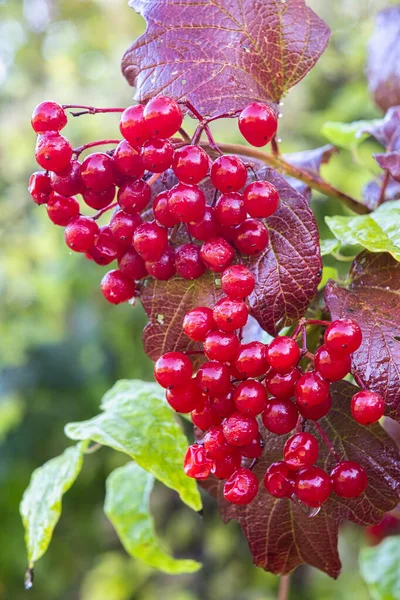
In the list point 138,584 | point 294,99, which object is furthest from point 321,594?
point 294,99

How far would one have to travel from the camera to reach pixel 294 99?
231cm

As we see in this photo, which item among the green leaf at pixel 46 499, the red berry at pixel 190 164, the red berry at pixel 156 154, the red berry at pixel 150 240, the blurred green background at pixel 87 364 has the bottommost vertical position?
the blurred green background at pixel 87 364

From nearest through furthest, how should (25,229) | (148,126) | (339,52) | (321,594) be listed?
1. (148,126)
2. (321,594)
3. (339,52)
4. (25,229)

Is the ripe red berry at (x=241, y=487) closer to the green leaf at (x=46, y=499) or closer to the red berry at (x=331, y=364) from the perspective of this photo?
the red berry at (x=331, y=364)

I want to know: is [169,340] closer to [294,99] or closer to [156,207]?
[156,207]

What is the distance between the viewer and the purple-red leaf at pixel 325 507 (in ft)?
1.69

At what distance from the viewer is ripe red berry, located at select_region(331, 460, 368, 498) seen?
1.55 feet

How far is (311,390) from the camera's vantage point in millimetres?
440

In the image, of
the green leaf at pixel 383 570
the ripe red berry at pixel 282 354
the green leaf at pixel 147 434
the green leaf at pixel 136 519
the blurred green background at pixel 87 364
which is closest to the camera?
the ripe red berry at pixel 282 354

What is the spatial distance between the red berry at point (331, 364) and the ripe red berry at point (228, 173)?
0.14 m

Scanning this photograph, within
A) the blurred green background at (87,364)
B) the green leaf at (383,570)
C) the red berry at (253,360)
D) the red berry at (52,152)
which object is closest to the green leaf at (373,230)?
the red berry at (253,360)

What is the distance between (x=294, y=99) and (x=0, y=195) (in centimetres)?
167

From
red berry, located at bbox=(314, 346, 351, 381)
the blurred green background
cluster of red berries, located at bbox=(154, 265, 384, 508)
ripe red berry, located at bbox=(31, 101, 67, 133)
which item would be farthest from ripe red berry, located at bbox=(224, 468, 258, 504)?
the blurred green background

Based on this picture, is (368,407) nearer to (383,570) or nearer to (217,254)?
(217,254)
